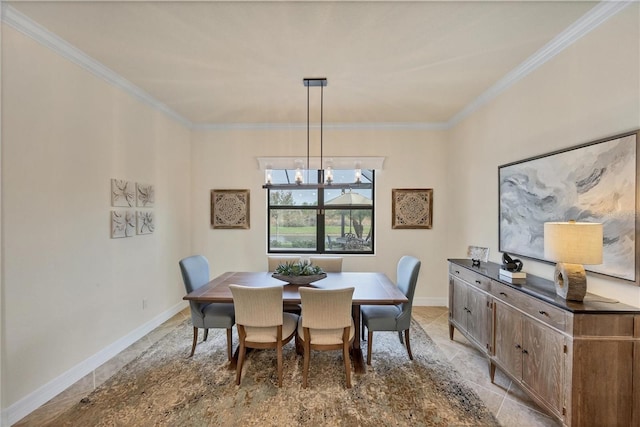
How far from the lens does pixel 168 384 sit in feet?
7.55

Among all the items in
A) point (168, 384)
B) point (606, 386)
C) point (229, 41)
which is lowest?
point (168, 384)

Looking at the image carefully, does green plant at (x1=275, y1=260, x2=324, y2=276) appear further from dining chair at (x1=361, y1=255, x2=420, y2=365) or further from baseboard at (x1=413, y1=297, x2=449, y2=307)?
Answer: baseboard at (x1=413, y1=297, x2=449, y2=307)

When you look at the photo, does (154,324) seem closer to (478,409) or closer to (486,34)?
(478,409)

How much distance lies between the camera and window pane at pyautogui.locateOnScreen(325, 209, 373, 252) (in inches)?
175

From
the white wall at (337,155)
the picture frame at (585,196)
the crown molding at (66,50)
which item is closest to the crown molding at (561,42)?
the picture frame at (585,196)

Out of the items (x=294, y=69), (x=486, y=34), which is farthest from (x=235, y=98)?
(x=486, y=34)

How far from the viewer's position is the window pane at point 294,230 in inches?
178

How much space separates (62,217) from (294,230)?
2874 millimetres

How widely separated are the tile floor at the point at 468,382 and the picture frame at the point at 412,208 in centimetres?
156

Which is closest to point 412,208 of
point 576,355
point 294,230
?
point 294,230

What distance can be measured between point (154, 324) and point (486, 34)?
4.65 meters

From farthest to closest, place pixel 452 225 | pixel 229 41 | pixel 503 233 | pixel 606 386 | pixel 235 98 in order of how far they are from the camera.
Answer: pixel 452 225 < pixel 235 98 < pixel 503 233 < pixel 229 41 < pixel 606 386

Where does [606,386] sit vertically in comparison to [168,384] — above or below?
above

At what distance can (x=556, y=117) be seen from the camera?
2246 millimetres
